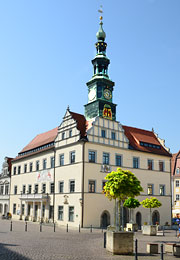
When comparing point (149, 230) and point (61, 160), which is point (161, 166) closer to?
point (61, 160)

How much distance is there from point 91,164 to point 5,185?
89.3 feet

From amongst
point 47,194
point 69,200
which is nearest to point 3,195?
point 47,194

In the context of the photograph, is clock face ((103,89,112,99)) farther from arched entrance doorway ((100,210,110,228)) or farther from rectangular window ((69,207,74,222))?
rectangular window ((69,207,74,222))

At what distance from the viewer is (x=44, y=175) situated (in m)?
44.4

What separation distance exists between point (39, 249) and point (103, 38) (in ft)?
126

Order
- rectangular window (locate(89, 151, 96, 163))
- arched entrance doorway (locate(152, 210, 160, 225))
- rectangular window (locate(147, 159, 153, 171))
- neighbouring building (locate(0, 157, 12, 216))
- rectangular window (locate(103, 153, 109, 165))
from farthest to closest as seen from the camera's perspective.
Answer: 1. neighbouring building (locate(0, 157, 12, 216))
2. rectangular window (locate(147, 159, 153, 171))
3. arched entrance doorway (locate(152, 210, 160, 225))
4. rectangular window (locate(103, 153, 109, 165))
5. rectangular window (locate(89, 151, 96, 163))

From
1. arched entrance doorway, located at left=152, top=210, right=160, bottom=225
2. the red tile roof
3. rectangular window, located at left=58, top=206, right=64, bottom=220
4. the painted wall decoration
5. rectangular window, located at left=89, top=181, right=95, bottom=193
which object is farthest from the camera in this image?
the red tile roof

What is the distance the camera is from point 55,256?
14.6m

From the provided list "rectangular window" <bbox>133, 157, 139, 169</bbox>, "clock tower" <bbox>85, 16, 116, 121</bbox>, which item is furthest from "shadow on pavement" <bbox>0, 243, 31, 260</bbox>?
"rectangular window" <bbox>133, 157, 139, 169</bbox>

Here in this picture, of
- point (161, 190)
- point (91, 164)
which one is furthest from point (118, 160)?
point (161, 190)

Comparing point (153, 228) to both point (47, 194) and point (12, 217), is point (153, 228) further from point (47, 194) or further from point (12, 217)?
point (12, 217)

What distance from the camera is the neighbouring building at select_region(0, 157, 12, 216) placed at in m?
56.4

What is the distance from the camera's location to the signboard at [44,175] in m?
42.9

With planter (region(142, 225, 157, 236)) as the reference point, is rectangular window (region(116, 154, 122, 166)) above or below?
above
